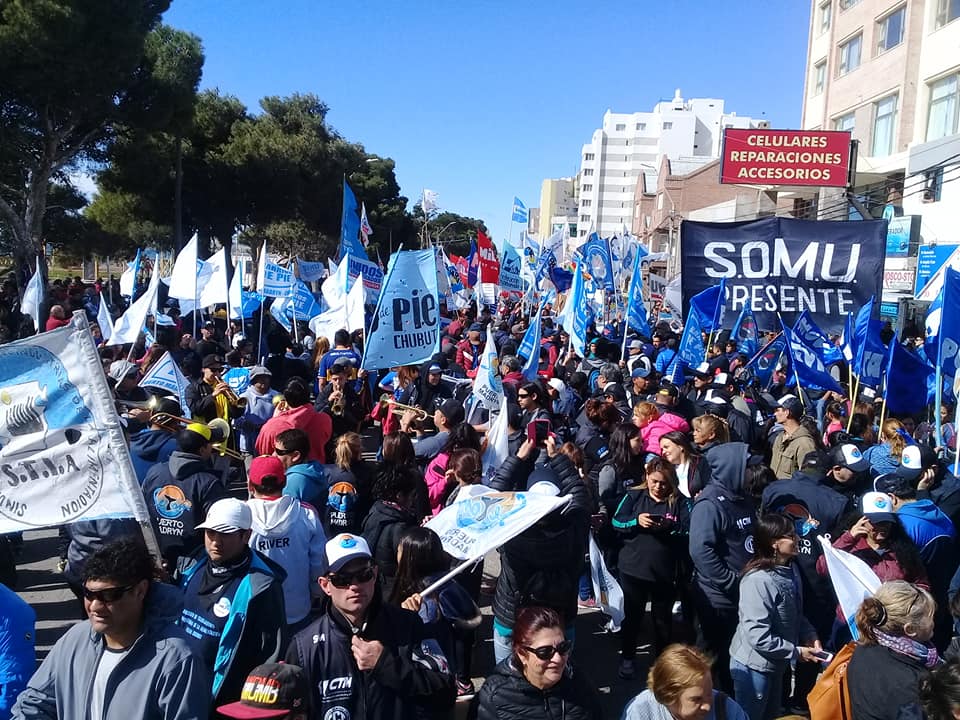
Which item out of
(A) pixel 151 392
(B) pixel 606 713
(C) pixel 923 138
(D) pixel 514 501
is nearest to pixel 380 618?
(D) pixel 514 501

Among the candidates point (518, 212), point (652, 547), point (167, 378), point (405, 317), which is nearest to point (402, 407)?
point (405, 317)

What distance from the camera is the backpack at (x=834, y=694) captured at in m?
3.17

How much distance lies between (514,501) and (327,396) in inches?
199

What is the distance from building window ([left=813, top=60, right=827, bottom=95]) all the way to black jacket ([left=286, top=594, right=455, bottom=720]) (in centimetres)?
3408

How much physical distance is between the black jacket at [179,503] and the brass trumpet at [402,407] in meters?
2.68

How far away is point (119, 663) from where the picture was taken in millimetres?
2518

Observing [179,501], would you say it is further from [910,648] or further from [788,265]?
[788,265]

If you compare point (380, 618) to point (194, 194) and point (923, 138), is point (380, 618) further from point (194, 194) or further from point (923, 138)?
point (194, 194)

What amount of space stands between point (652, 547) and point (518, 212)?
22414 mm

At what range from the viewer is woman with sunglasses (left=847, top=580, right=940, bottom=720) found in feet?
9.71

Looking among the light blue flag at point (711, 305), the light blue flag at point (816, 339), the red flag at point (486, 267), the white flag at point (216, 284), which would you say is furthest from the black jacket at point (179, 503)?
the red flag at point (486, 267)

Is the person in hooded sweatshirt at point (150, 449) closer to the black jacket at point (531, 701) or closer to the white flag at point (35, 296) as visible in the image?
the black jacket at point (531, 701)

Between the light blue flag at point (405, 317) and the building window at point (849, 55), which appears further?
the building window at point (849, 55)

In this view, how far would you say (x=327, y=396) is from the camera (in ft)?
27.9
